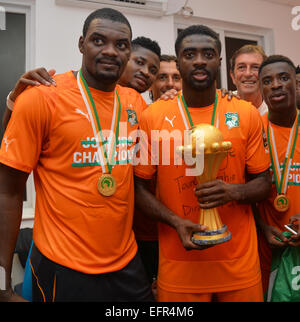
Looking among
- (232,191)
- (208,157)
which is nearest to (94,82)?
(208,157)

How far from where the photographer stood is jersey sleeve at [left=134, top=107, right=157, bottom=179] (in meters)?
1.44

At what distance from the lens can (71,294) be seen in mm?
1240

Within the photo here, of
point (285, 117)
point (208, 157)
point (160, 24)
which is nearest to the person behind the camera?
point (208, 157)

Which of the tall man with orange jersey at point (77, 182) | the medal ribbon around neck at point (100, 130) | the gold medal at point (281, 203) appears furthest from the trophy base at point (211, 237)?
the gold medal at point (281, 203)

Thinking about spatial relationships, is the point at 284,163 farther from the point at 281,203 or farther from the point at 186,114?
the point at 186,114

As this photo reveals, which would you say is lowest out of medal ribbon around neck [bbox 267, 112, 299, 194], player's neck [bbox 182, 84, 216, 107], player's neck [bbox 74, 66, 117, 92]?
medal ribbon around neck [bbox 267, 112, 299, 194]

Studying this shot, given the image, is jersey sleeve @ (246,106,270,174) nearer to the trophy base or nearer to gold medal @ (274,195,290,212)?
gold medal @ (274,195,290,212)

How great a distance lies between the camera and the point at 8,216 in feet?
3.90

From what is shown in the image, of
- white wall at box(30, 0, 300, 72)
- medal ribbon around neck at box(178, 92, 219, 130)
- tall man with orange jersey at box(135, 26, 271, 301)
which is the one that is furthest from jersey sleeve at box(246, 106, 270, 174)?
white wall at box(30, 0, 300, 72)

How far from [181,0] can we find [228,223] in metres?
3.03

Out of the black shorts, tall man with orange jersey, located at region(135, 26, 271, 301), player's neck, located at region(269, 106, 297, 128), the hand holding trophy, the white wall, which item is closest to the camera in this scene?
the hand holding trophy

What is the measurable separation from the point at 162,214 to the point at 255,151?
56 cm

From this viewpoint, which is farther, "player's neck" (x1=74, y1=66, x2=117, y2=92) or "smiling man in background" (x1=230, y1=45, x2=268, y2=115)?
"smiling man in background" (x1=230, y1=45, x2=268, y2=115)
